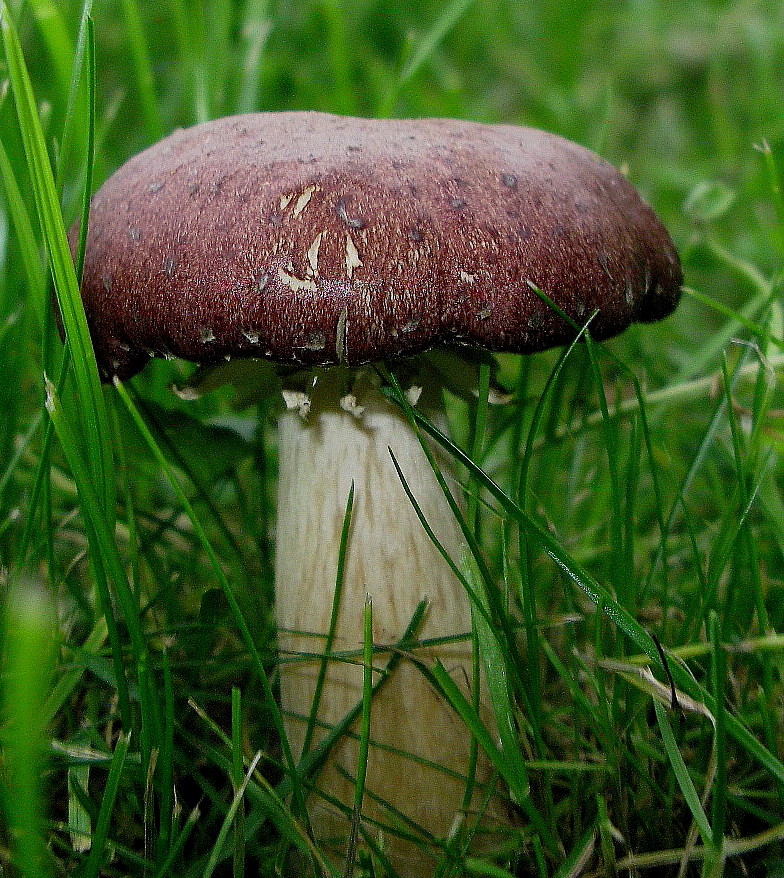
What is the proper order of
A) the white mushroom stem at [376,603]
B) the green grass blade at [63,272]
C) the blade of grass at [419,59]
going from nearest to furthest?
the green grass blade at [63,272] → the white mushroom stem at [376,603] → the blade of grass at [419,59]

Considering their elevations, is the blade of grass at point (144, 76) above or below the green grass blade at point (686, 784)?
above

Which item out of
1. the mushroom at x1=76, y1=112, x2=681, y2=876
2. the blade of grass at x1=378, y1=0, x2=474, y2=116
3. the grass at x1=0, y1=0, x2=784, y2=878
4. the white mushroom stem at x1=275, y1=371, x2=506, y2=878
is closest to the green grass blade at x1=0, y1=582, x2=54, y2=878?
the grass at x1=0, y1=0, x2=784, y2=878

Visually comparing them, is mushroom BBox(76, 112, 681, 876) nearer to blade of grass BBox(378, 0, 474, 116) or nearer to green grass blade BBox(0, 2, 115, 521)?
green grass blade BBox(0, 2, 115, 521)

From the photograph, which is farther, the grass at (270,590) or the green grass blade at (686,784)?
the grass at (270,590)

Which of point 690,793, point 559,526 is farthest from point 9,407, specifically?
point 690,793

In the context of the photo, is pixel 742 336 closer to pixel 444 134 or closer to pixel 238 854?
pixel 444 134

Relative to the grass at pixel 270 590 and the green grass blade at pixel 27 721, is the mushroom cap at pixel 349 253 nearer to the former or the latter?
the grass at pixel 270 590

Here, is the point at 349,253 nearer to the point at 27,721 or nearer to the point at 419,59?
the point at 27,721

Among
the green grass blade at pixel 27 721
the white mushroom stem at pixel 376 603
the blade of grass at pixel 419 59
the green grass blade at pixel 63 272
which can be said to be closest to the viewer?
the green grass blade at pixel 27 721

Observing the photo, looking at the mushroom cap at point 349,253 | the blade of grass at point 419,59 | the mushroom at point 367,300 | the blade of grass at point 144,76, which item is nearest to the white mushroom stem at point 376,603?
the mushroom at point 367,300
